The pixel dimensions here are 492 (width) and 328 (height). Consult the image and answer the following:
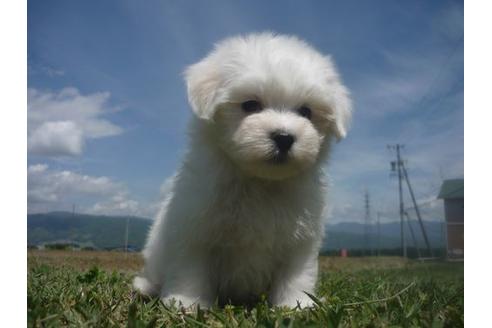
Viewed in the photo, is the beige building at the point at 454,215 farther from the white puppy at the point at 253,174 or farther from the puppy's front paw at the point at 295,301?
the puppy's front paw at the point at 295,301

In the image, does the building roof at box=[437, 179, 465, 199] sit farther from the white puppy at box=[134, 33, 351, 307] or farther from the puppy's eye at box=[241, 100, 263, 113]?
the puppy's eye at box=[241, 100, 263, 113]

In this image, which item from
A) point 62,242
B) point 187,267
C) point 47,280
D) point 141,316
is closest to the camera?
point 141,316

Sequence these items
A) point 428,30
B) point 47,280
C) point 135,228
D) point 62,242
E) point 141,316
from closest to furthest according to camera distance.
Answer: point 428,30 < point 141,316 < point 47,280 < point 62,242 < point 135,228

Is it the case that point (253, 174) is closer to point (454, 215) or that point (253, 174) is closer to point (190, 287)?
point (190, 287)

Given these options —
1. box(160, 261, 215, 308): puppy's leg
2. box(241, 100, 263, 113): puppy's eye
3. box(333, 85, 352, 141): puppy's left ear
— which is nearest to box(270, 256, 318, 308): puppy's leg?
box(160, 261, 215, 308): puppy's leg

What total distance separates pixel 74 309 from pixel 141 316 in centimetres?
40

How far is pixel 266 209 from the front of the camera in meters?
3.59

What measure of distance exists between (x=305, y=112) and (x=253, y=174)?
1.89ft

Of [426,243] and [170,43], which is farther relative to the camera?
[170,43]

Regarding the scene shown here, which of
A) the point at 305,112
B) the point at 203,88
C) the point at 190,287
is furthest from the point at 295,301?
the point at 203,88

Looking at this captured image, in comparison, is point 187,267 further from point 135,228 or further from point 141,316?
point 135,228

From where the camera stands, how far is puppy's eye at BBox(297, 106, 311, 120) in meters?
3.53

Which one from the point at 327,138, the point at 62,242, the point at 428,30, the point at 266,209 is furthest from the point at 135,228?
the point at 428,30

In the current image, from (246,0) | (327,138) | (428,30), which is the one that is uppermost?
(246,0)
